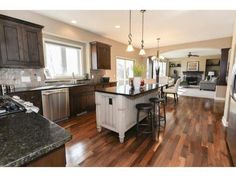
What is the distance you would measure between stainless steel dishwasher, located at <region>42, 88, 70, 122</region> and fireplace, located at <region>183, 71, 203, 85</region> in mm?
11904

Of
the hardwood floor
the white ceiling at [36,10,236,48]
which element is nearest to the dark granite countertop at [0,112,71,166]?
the hardwood floor

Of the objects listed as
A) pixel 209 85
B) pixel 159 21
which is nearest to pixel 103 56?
pixel 159 21

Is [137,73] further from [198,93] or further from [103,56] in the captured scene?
[198,93]

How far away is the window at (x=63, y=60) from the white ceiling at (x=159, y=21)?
81 cm

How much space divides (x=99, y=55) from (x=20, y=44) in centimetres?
247

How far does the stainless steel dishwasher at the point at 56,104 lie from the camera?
3148mm

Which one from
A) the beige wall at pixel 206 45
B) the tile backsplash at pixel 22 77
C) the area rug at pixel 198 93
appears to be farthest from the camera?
the area rug at pixel 198 93

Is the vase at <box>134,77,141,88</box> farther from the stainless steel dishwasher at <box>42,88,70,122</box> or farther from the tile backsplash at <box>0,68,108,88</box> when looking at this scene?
the tile backsplash at <box>0,68,108,88</box>

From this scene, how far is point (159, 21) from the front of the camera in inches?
155

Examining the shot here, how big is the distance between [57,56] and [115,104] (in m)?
2.75

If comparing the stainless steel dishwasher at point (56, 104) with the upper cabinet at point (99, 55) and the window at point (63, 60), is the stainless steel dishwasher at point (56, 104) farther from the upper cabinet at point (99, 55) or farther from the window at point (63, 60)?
the upper cabinet at point (99, 55)

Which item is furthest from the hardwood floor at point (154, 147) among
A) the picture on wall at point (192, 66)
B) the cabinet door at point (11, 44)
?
the picture on wall at point (192, 66)
